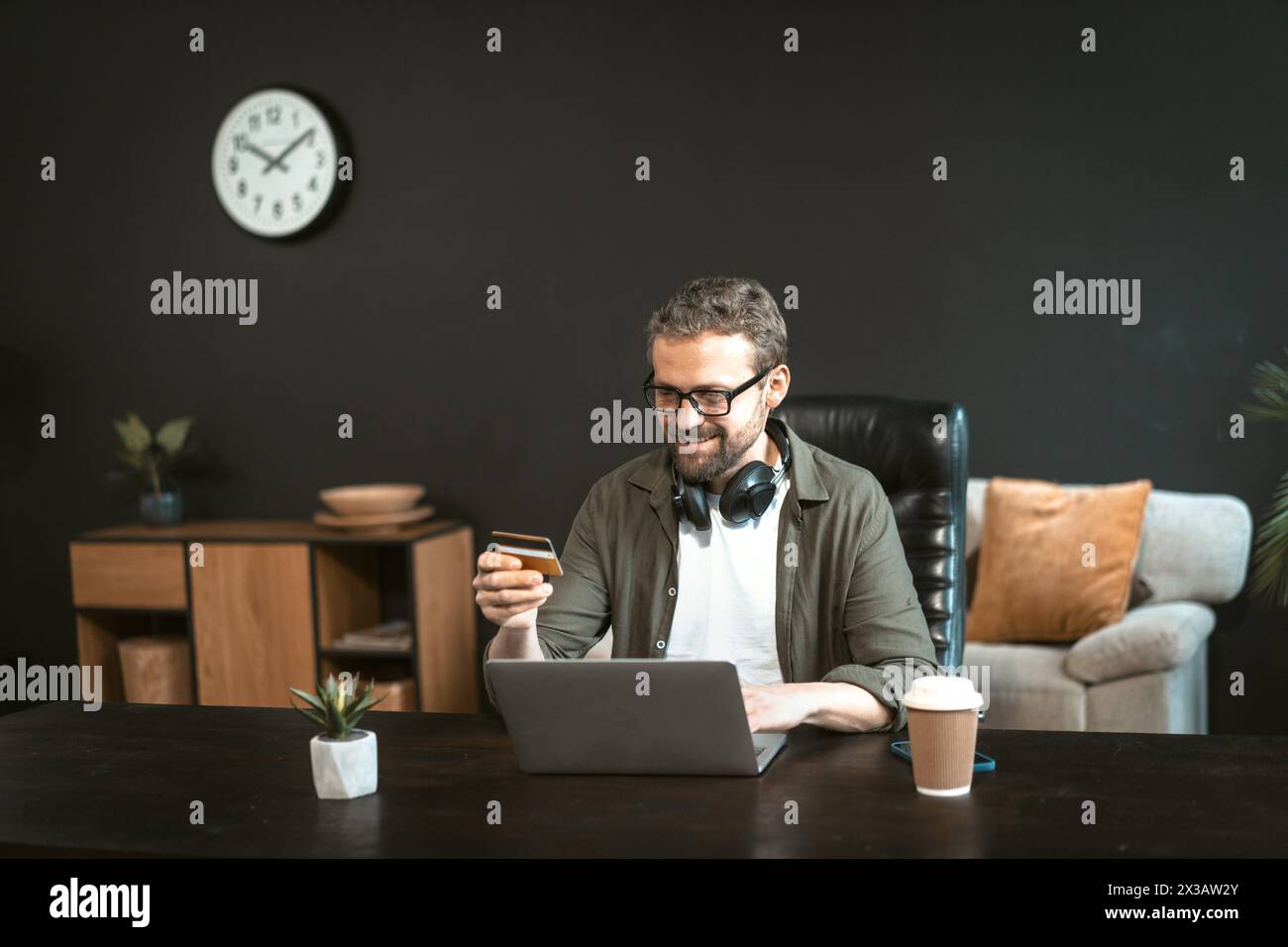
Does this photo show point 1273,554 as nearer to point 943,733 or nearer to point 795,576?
point 795,576

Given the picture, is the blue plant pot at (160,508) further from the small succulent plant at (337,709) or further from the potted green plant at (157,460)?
the small succulent plant at (337,709)

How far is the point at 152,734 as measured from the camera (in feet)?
6.27

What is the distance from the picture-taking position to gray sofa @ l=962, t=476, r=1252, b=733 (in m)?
3.27

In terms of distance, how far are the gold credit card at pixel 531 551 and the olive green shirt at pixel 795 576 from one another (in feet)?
1.59

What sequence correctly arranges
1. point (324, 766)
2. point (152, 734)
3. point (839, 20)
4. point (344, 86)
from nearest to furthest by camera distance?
point (324, 766) < point (152, 734) < point (839, 20) < point (344, 86)

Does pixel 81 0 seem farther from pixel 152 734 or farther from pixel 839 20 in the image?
pixel 152 734

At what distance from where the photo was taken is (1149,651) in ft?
10.7

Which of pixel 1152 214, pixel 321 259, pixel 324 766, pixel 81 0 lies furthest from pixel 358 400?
pixel 324 766

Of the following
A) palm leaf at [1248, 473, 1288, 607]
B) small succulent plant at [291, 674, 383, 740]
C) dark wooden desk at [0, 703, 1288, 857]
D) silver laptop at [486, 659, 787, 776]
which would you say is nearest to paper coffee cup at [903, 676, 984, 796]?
dark wooden desk at [0, 703, 1288, 857]

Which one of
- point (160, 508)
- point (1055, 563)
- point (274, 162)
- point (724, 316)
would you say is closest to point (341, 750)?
point (724, 316)

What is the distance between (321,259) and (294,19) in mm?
822

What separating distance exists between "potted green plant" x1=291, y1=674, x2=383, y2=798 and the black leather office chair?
1207 millimetres

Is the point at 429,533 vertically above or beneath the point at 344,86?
beneath
